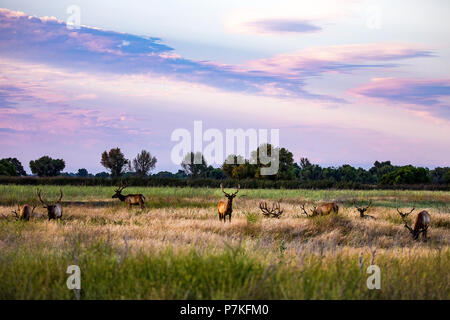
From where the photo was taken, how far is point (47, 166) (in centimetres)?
13150

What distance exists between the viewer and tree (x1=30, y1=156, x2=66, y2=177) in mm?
130500

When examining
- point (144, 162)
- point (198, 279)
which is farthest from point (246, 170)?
point (198, 279)

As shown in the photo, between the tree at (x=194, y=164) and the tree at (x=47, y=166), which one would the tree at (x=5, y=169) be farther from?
the tree at (x=194, y=164)

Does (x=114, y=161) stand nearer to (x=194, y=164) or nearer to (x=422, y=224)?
(x=194, y=164)

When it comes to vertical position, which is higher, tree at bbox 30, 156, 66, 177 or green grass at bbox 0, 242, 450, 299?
tree at bbox 30, 156, 66, 177

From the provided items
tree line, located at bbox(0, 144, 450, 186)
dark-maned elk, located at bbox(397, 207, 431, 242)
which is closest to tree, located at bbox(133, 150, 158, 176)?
tree line, located at bbox(0, 144, 450, 186)

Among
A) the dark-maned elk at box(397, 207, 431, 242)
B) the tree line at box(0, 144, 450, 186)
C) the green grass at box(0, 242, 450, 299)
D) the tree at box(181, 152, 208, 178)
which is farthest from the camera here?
the tree at box(181, 152, 208, 178)

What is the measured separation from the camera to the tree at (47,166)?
13050 centimetres

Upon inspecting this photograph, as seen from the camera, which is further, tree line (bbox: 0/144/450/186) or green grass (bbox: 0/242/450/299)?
tree line (bbox: 0/144/450/186)

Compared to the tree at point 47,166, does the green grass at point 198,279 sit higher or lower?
lower

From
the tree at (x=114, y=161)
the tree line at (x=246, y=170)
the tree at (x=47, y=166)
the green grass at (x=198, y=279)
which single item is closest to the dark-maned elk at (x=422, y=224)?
Result: the green grass at (x=198, y=279)

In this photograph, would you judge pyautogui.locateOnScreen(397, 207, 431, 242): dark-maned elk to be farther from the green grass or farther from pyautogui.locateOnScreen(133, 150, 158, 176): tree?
pyautogui.locateOnScreen(133, 150, 158, 176): tree

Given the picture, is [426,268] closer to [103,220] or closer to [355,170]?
[103,220]
